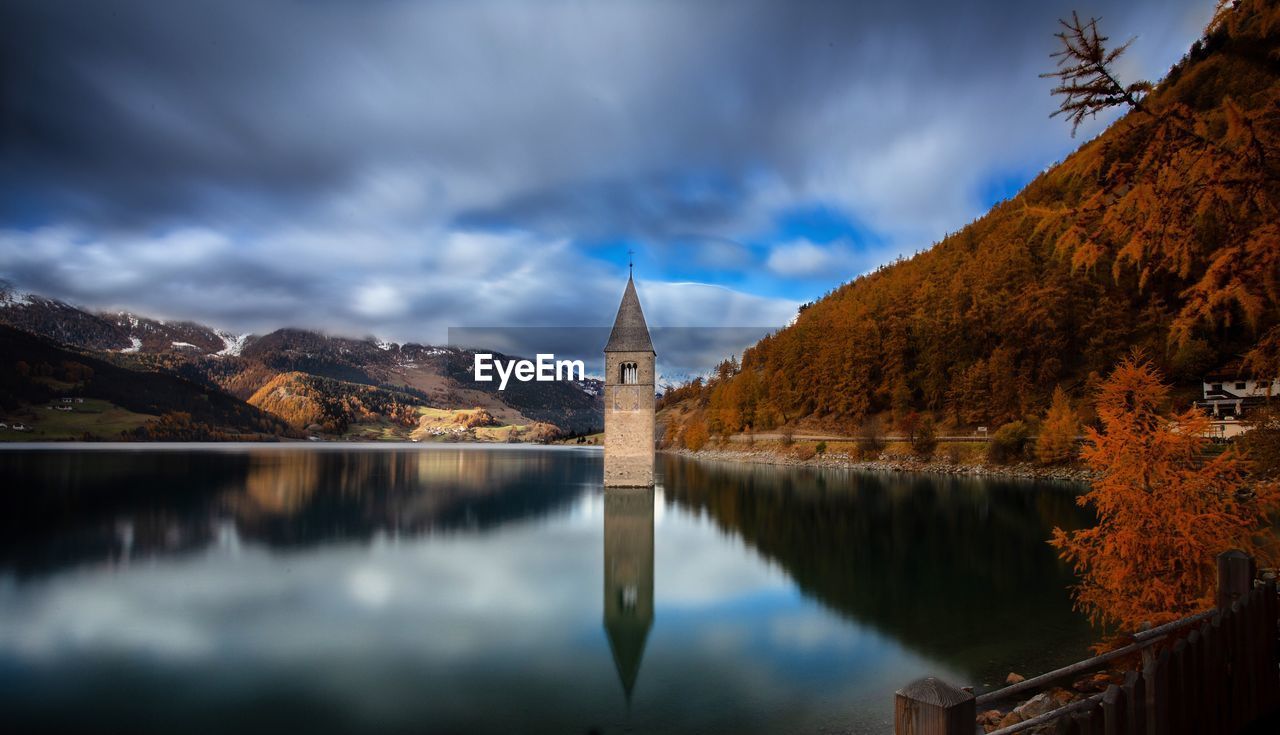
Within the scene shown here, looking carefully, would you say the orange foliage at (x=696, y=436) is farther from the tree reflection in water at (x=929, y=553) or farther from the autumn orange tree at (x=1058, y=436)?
the autumn orange tree at (x=1058, y=436)

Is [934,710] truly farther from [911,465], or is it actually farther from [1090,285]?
[1090,285]

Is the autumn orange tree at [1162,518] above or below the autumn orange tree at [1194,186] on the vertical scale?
below

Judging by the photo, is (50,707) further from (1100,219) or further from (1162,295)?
(1162,295)

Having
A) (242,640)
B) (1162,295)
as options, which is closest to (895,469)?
(1162,295)

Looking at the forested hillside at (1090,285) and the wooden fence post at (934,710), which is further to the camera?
Result: the forested hillside at (1090,285)

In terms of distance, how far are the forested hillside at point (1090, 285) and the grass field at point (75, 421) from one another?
140227 millimetres

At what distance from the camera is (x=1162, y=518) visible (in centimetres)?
1036

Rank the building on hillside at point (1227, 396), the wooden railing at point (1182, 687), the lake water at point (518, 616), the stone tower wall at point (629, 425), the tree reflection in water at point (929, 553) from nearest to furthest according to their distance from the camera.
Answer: the wooden railing at point (1182, 687)
the lake water at point (518, 616)
the tree reflection in water at point (929, 553)
the stone tower wall at point (629, 425)
the building on hillside at point (1227, 396)

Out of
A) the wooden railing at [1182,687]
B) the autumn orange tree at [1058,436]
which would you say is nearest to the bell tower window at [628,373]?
the autumn orange tree at [1058,436]

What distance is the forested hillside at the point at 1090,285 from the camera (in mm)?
Result: 5184

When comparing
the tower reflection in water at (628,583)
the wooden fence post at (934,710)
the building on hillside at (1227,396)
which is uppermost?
the building on hillside at (1227,396)

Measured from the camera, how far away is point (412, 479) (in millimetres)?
60156

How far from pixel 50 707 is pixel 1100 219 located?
52.4 ft

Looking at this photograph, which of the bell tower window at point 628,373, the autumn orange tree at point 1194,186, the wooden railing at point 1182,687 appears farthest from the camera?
the bell tower window at point 628,373
